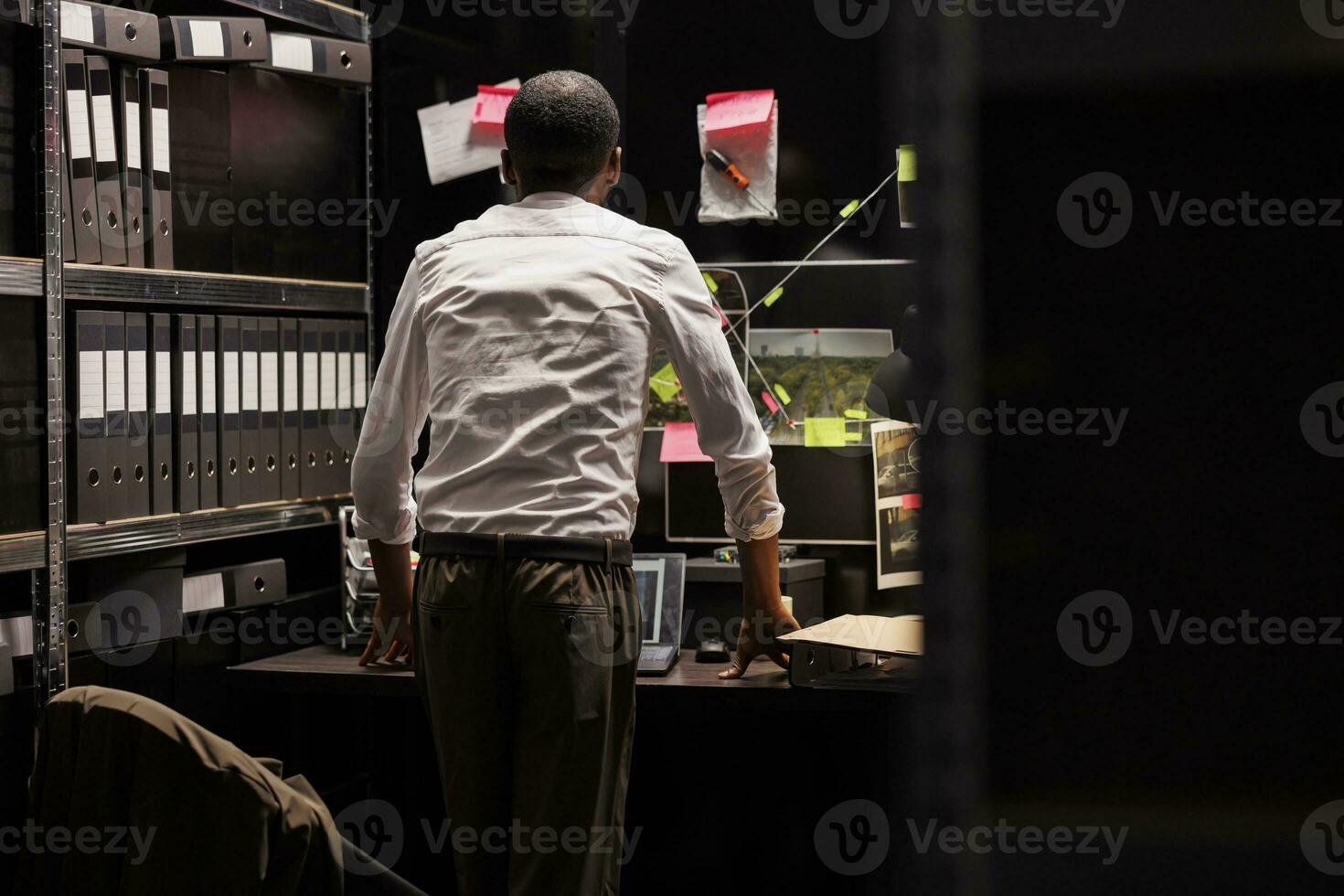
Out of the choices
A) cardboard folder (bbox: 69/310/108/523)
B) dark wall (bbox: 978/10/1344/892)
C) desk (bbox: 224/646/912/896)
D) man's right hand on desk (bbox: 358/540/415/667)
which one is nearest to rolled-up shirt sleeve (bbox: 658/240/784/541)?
man's right hand on desk (bbox: 358/540/415/667)

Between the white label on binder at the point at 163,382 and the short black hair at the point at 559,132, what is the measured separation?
32.5 inches

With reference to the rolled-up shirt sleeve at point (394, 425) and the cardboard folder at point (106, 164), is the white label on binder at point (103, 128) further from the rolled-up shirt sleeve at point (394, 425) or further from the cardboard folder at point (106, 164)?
the rolled-up shirt sleeve at point (394, 425)

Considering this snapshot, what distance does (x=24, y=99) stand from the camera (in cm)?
182

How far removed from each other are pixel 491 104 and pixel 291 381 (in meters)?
0.67

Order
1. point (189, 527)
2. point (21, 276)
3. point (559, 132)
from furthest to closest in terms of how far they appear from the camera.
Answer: point (189, 527)
point (21, 276)
point (559, 132)

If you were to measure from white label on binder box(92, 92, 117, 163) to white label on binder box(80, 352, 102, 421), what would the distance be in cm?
32

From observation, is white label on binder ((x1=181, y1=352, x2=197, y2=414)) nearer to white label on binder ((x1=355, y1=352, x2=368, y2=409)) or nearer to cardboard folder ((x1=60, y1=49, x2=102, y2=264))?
cardboard folder ((x1=60, y1=49, x2=102, y2=264))

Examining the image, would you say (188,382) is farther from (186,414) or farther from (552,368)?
(552,368)

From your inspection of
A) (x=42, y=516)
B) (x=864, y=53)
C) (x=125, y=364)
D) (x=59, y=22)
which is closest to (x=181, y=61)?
(x=59, y=22)

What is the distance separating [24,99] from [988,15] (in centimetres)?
184

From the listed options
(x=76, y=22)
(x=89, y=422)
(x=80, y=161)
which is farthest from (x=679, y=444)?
(x=76, y=22)

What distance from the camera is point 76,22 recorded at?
1895 mm

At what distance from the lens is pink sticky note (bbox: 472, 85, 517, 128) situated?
2424 millimetres

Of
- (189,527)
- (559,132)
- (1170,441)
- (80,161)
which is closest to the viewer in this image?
(1170,441)
